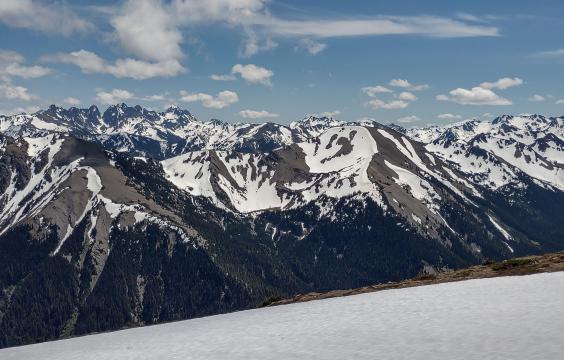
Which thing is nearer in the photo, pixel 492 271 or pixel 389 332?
pixel 389 332

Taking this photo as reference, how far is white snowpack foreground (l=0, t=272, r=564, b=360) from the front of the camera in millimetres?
20797

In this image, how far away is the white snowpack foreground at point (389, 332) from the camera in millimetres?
20797

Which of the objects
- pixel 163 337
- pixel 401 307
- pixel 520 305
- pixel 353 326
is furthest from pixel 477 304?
pixel 163 337

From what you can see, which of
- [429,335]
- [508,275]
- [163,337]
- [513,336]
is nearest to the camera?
[513,336]

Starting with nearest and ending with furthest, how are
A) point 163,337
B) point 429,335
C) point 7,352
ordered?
point 429,335, point 163,337, point 7,352

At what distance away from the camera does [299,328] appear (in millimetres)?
29484

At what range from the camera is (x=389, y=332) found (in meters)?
25.0

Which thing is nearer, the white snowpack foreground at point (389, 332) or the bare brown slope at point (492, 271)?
the white snowpack foreground at point (389, 332)

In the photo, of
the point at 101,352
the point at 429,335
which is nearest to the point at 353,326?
A: the point at 429,335

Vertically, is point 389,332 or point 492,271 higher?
point 492,271

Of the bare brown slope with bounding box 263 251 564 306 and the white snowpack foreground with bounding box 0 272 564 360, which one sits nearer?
the white snowpack foreground with bounding box 0 272 564 360

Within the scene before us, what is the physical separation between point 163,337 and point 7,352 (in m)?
12.8

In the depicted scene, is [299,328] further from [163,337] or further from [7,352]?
[7,352]

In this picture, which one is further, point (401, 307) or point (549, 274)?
point (549, 274)
